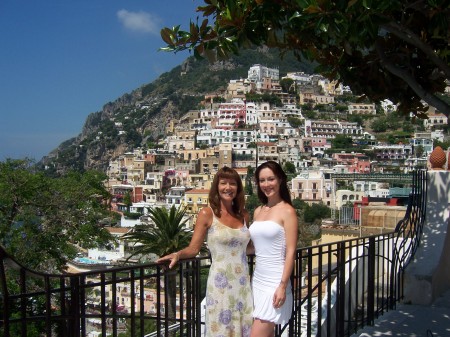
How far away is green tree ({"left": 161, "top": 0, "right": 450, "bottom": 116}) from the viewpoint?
2430 millimetres

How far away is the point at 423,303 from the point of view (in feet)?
16.1

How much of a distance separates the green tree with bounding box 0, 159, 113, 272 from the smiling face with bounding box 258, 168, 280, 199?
11.1m

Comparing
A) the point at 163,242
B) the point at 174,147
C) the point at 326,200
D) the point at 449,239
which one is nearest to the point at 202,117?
the point at 174,147

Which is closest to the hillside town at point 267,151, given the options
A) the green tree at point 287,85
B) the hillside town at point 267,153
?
the hillside town at point 267,153

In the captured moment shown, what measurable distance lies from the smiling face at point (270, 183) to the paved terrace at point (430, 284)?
182 cm

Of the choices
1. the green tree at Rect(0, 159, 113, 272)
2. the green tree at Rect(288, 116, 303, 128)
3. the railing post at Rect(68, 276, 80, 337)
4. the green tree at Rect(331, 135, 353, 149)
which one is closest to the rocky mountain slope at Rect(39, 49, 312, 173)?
the green tree at Rect(288, 116, 303, 128)

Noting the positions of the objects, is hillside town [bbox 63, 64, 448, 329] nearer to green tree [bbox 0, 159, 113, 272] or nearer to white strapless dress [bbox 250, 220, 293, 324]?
green tree [bbox 0, 159, 113, 272]

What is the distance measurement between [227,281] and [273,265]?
0.95 ft

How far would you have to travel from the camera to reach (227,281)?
2908 millimetres

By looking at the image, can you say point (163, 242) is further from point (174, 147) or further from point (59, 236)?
point (174, 147)

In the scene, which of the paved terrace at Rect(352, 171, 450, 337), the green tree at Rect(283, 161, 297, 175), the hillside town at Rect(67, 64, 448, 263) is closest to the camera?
the paved terrace at Rect(352, 171, 450, 337)

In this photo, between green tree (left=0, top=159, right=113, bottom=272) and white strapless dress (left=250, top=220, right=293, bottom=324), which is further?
green tree (left=0, top=159, right=113, bottom=272)

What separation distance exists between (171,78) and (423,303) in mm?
185126

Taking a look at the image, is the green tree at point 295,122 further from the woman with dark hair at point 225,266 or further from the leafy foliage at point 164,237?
the woman with dark hair at point 225,266
